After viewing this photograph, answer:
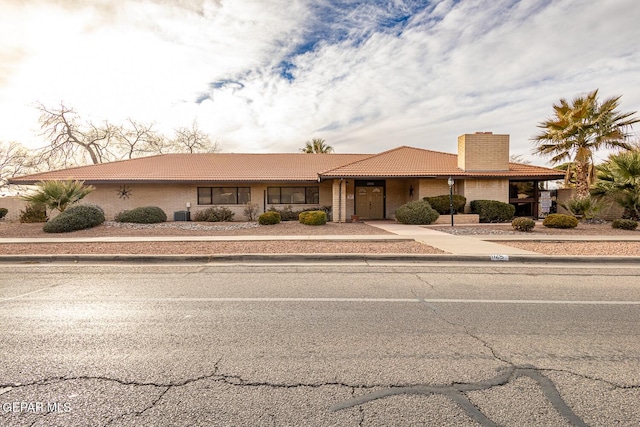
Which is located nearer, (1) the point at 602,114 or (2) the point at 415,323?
(2) the point at 415,323

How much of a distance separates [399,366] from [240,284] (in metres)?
3.98

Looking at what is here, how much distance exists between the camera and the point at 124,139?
1684 inches

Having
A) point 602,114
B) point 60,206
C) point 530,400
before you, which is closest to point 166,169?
point 60,206

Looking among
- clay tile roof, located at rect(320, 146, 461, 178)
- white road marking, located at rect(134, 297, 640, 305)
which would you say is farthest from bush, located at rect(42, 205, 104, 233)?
white road marking, located at rect(134, 297, 640, 305)

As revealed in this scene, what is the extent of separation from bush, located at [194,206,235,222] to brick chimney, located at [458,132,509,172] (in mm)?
14571

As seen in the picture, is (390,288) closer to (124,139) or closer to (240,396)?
(240,396)

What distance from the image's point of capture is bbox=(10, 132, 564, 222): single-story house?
21016 millimetres

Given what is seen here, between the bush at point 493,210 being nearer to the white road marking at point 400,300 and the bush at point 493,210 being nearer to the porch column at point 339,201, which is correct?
the porch column at point 339,201

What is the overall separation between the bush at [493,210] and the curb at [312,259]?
11008 mm

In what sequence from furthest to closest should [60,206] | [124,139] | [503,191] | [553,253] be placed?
[124,139] < [503,191] < [60,206] < [553,253]

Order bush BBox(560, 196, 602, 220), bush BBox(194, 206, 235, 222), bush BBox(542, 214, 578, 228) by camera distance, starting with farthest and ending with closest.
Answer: bush BBox(194, 206, 235, 222), bush BBox(560, 196, 602, 220), bush BBox(542, 214, 578, 228)

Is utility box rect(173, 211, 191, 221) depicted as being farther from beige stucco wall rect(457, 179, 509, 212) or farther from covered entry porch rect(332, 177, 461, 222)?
beige stucco wall rect(457, 179, 509, 212)

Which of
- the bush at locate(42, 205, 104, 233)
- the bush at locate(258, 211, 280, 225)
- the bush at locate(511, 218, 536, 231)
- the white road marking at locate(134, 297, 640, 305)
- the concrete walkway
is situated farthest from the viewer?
the bush at locate(258, 211, 280, 225)

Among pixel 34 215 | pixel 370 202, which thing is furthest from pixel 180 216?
pixel 370 202
